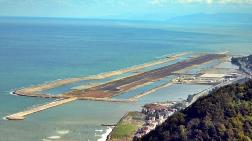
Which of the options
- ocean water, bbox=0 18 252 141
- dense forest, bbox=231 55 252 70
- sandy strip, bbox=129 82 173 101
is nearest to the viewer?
ocean water, bbox=0 18 252 141

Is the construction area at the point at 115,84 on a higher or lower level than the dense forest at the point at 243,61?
lower

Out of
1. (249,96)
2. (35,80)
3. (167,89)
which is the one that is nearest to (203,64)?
(167,89)

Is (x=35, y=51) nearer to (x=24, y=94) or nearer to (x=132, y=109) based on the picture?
(x=24, y=94)

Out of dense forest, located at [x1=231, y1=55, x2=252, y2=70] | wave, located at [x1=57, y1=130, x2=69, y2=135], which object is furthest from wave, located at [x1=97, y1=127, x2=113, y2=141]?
dense forest, located at [x1=231, y1=55, x2=252, y2=70]

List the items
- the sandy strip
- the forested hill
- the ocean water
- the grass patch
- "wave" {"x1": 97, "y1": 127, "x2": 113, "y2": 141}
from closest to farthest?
the forested hill → "wave" {"x1": 97, "y1": 127, "x2": 113, "y2": 141} → the grass patch → the ocean water → the sandy strip

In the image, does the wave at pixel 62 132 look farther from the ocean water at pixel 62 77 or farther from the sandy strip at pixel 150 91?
the sandy strip at pixel 150 91

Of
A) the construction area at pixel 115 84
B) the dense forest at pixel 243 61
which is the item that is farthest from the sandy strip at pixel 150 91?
the dense forest at pixel 243 61

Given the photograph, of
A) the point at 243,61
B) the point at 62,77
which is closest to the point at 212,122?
the point at 62,77

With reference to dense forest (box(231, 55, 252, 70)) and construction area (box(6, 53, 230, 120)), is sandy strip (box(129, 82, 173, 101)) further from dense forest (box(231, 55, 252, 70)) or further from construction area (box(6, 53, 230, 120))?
dense forest (box(231, 55, 252, 70))

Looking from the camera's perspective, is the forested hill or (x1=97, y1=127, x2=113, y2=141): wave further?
(x1=97, y1=127, x2=113, y2=141): wave
